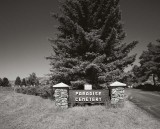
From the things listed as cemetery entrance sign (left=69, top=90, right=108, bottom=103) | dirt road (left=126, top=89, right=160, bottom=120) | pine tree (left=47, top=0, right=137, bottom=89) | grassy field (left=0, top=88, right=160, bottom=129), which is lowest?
grassy field (left=0, top=88, right=160, bottom=129)

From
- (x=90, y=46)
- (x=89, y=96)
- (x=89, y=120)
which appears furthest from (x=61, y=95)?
(x=90, y=46)

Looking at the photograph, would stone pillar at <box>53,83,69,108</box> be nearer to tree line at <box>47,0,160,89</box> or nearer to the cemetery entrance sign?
the cemetery entrance sign

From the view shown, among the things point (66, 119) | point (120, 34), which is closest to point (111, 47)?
point (120, 34)

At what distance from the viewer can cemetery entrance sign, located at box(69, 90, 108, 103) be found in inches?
480

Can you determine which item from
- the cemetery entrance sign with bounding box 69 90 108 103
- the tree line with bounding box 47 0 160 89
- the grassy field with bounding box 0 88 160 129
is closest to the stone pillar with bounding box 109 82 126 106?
the cemetery entrance sign with bounding box 69 90 108 103

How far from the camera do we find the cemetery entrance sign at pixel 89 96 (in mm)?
12188

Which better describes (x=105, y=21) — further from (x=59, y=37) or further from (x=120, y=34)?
(x=59, y=37)

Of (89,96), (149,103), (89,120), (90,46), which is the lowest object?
(89,120)

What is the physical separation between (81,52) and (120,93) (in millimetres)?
5530

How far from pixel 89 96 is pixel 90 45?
14.2ft

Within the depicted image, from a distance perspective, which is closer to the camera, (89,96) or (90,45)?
(89,96)

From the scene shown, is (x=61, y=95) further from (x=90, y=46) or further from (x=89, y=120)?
(x=90, y=46)

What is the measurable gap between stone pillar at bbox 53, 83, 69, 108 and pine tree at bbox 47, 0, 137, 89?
1831 mm

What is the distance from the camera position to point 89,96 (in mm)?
12234
